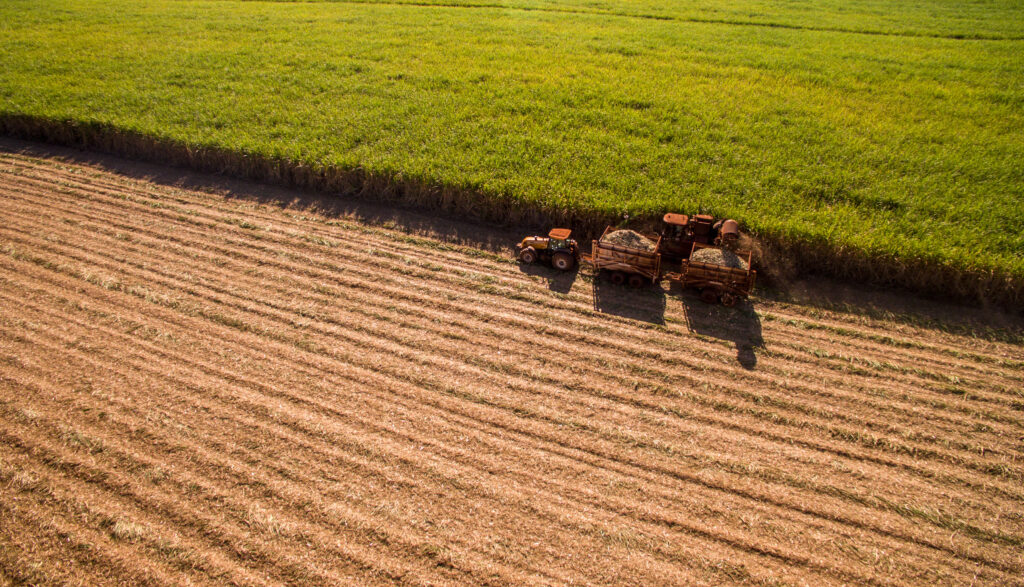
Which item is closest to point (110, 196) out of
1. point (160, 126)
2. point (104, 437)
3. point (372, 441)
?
point (160, 126)

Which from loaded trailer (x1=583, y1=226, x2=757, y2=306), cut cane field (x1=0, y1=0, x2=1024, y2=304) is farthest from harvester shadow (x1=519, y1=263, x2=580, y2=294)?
cut cane field (x1=0, y1=0, x2=1024, y2=304)

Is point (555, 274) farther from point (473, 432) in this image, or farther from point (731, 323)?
point (473, 432)

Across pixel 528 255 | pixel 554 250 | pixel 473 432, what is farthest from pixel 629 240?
pixel 473 432

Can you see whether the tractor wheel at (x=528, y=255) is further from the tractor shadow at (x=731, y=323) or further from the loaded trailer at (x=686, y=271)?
the tractor shadow at (x=731, y=323)

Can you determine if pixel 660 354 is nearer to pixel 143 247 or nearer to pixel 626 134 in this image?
pixel 626 134

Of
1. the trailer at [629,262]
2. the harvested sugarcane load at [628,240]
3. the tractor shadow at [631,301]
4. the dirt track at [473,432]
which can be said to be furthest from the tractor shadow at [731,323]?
the harvested sugarcane load at [628,240]

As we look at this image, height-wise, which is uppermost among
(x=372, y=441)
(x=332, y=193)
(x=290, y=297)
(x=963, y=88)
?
(x=963, y=88)
